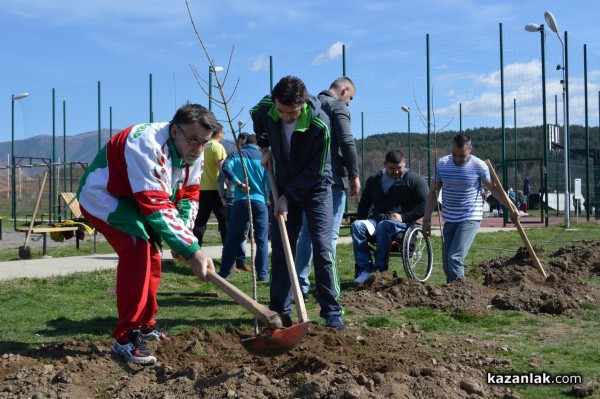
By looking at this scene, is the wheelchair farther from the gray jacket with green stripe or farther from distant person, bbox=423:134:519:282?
the gray jacket with green stripe

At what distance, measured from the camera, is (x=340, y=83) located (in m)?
6.65

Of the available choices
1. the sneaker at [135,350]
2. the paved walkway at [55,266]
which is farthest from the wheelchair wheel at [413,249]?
the sneaker at [135,350]

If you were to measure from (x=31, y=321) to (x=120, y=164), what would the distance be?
2374 millimetres

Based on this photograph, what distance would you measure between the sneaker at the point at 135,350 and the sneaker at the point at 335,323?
148 centimetres

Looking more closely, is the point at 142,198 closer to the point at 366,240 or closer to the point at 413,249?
the point at 366,240

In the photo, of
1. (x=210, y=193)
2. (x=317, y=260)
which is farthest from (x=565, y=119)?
(x=317, y=260)

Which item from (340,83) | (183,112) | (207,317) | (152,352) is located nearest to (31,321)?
(207,317)

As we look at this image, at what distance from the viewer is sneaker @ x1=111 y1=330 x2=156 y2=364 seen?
436cm

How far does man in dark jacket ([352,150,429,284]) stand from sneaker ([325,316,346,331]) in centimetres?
249

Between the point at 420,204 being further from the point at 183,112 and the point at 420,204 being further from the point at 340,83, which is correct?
the point at 183,112

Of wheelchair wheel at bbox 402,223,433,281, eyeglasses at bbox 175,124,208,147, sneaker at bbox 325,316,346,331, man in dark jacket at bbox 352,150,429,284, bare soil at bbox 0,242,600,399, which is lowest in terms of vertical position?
bare soil at bbox 0,242,600,399

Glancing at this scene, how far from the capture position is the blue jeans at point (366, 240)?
8.02 m

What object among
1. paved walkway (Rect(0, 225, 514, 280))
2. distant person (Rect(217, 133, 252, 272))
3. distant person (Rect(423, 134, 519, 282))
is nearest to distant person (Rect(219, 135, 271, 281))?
distant person (Rect(217, 133, 252, 272))

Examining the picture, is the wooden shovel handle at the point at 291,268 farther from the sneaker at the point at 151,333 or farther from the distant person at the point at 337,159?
the sneaker at the point at 151,333
